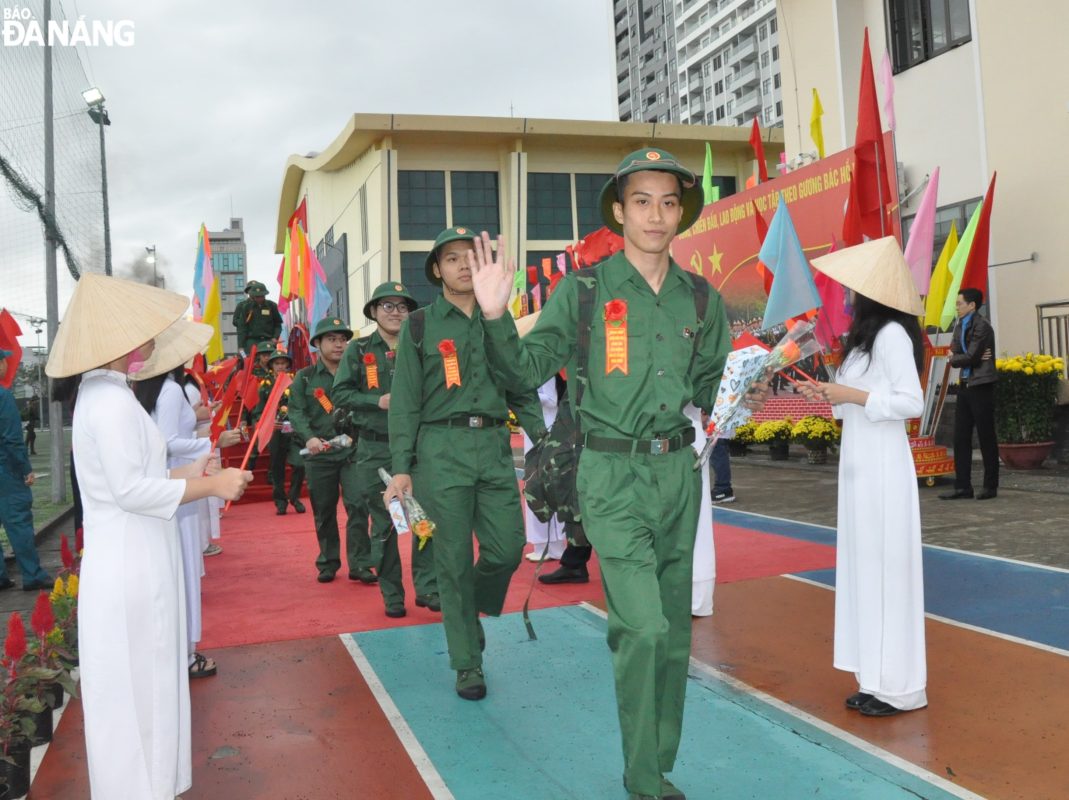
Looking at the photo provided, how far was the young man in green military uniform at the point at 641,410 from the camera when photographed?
9.82 ft

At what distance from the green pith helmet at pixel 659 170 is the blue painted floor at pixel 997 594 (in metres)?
2.99

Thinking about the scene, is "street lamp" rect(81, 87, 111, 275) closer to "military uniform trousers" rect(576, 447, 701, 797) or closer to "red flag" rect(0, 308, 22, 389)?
"red flag" rect(0, 308, 22, 389)

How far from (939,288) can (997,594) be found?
634 centimetres

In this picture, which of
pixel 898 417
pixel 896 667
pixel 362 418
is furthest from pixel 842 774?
pixel 362 418

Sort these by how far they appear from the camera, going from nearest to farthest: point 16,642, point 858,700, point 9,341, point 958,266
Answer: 1. point 16,642
2. point 858,700
3. point 9,341
4. point 958,266

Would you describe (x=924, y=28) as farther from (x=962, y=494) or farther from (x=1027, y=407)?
(x=962, y=494)

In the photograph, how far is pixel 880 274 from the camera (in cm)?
407

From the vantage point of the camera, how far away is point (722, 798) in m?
3.26

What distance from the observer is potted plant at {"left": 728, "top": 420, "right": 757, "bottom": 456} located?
1526 centimetres

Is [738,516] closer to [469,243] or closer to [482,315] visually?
[469,243]

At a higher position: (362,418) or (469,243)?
(469,243)

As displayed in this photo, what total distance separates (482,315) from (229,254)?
11682 cm

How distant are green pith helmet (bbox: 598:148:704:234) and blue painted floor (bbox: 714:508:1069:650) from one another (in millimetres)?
2987

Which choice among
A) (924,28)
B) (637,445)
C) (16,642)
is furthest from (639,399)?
(924,28)
